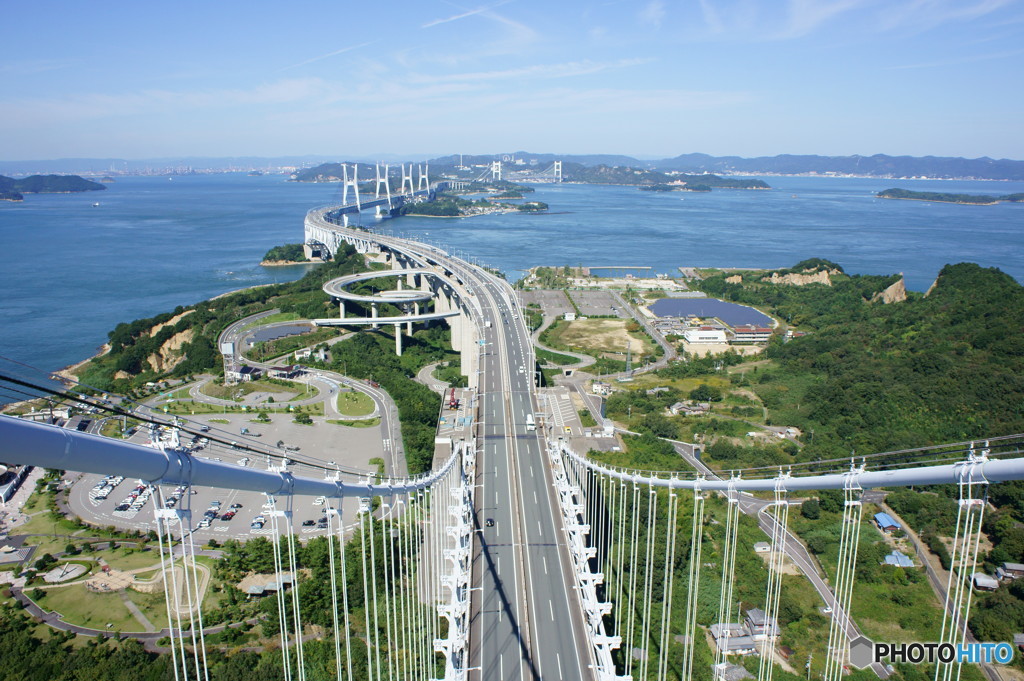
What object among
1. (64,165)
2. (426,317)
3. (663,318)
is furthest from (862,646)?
(64,165)

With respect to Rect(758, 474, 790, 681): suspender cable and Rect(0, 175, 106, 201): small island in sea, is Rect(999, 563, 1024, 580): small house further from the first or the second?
Rect(0, 175, 106, 201): small island in sea

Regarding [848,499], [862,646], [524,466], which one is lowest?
[862,646]

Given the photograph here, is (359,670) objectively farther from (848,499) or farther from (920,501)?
(920,501)

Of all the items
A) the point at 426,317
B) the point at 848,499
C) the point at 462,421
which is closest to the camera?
the point at 848,499

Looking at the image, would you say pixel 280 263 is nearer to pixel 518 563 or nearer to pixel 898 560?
pixel 518 563

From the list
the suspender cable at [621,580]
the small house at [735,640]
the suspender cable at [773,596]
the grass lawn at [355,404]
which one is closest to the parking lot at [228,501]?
the grass lawn at [355,404]

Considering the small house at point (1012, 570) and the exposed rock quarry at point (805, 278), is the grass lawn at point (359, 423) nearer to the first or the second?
the small house at point (1012, 570)
